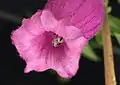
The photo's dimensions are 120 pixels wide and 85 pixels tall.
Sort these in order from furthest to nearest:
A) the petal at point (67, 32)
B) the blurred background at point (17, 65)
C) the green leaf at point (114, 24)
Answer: the blurred background at point (17, 65) < the green leaf at point (114, 24) < the petal at point (67, 32)

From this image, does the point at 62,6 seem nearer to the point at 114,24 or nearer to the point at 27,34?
the point at 27,34

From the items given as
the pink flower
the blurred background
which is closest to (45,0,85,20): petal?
the pink flower

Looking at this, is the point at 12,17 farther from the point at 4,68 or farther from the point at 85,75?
the point at 85,75

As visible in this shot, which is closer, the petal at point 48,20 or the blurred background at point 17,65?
the petal at point 48,20

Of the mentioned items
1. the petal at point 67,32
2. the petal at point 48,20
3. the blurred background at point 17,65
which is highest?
the petal at point 48,20

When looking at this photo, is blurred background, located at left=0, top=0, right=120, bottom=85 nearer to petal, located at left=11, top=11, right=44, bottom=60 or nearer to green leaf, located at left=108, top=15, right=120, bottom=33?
green leaf, located at left=108, top=15, right=120, bottom=33

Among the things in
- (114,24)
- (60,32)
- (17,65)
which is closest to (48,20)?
(60,32)

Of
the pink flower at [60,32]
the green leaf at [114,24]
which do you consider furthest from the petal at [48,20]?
the green leaf at [114,24]

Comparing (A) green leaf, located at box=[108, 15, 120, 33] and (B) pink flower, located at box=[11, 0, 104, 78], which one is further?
(A) green leaf, located at box=[108, 15, 120, 33]

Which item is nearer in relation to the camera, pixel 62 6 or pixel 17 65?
pixel 62 6

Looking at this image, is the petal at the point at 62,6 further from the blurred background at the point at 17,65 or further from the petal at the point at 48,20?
the blurred background at the point at 17,65
